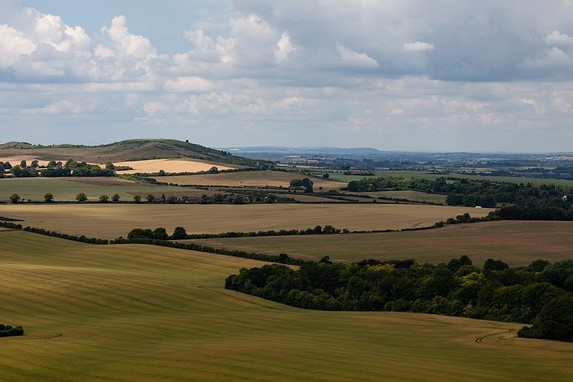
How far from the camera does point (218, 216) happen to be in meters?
141

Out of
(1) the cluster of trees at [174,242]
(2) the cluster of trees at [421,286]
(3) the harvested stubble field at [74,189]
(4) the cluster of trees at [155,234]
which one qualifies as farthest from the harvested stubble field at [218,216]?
(2) the cluster of trees at [421,286]

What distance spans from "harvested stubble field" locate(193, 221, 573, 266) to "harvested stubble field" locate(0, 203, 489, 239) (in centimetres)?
943

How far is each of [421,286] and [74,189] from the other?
113524mm

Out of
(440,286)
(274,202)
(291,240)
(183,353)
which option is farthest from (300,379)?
(274,202)

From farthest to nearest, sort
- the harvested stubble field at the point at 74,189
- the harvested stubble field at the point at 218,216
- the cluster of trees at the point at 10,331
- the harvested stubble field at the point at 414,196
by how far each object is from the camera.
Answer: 1. the harvested stubble field at the point at 414,196
2. the harvested stubble field at the point at 74,189
3. the harvested stubble field at the point at 218,216
4. the cluster of trees at the point at 10,331

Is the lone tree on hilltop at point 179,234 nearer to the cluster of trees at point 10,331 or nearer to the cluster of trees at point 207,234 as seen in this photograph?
the cluster of trees at point 207,234

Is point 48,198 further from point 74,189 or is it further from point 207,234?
point 207,234

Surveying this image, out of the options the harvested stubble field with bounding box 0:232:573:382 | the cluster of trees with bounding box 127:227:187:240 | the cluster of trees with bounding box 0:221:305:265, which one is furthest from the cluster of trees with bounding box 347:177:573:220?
the harvested stubble field with bounding box 0:232:573:382

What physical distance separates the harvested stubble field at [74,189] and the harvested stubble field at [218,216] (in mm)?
14813

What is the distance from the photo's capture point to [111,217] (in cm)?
13638

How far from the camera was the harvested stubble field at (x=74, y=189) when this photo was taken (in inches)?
6540

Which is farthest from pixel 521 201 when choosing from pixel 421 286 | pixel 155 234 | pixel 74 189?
pixel 421 286

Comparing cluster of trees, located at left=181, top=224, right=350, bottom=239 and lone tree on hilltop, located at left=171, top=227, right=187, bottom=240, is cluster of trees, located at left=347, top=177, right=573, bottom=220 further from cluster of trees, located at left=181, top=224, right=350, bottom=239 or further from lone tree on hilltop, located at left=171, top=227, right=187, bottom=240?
lone tree on hilltop, located at left=171, top=227, right=187, bottom=240

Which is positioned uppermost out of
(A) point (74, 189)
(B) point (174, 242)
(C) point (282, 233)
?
(A) point (74, 189)
